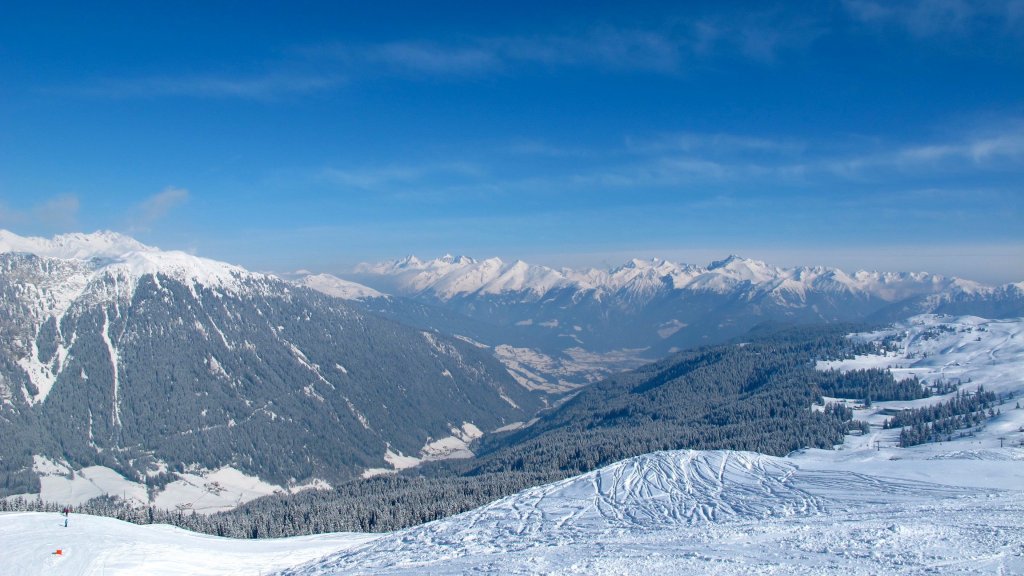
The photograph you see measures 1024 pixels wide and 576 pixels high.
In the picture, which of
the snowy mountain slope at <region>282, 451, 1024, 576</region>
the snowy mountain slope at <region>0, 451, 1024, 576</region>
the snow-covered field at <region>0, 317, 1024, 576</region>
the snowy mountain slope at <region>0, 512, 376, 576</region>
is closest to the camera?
the snowy mountain slope at <region>282, 451, 1024, 576</region>

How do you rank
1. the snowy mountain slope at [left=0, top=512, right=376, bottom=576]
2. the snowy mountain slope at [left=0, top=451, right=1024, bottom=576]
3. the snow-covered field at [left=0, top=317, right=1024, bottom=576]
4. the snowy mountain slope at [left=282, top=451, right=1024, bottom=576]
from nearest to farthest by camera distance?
the snowy mountain slope at [left=282, top=451, right=1024, bottom=576] → the snowy mountain slope at [left=0, top=451, right=1024, bottom=576] → the snow-covered field at [left=0, top=317, right=1024, bottom=576] → the snowy mountain slope at [left=0, top=512, right=376, bottom=576]

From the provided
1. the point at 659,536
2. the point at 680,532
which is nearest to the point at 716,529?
the point at 680,532

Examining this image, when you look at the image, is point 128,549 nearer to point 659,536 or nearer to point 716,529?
point 659,536

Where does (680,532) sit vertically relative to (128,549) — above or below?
above

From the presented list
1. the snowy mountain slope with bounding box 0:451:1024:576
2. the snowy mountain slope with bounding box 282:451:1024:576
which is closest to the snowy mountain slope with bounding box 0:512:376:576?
the snowy mountain slope with bounding box 0:451:1024:576

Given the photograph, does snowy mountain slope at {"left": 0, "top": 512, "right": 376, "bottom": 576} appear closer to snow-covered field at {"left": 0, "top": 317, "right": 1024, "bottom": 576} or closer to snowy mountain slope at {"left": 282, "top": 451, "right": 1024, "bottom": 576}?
snow-covered field at {"left": 0, "top": 317, "right": 1024, "bottom": 576}

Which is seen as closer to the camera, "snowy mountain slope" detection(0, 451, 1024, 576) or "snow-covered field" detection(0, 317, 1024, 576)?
"snowy mountain slope" detection(0, 451, 1024, 576)

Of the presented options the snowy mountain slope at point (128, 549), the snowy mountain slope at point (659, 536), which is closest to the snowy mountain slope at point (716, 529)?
the snowy mountain slope at point (659, 536)

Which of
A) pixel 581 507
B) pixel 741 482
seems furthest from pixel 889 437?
pixel 581 507

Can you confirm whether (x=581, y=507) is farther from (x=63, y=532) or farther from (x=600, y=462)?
(x=600, y=462)
